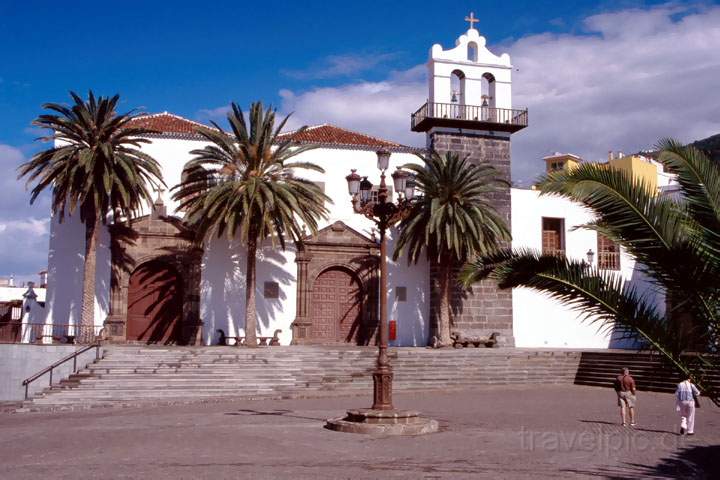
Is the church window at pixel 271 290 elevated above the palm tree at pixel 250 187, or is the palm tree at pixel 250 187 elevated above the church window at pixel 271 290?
the palm tree at pixel 250 187

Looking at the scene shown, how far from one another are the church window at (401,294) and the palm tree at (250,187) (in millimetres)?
4841

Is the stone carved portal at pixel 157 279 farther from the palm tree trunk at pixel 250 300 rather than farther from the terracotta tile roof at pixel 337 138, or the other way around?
the terracotta tile roof at pixel 337 138

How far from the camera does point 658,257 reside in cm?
729

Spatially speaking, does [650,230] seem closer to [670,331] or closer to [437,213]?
[670,331]

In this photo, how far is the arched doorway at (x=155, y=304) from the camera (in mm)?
27703

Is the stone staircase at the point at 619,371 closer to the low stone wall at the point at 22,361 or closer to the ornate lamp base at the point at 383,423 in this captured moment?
the ornate lamp base at the point at 383,423

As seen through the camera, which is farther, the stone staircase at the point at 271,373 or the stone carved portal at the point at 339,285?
the stone carved portal at the point at 339,285

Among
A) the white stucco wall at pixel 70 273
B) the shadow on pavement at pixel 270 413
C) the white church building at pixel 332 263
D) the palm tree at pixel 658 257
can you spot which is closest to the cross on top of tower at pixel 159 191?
the white church building at pixel 332 263

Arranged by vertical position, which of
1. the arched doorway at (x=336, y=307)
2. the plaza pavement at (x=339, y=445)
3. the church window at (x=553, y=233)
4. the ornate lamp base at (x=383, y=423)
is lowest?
the plaza pavement at (x=339, y=445)

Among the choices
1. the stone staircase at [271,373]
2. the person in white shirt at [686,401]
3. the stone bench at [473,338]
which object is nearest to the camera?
the person in white shirt at [686,401]

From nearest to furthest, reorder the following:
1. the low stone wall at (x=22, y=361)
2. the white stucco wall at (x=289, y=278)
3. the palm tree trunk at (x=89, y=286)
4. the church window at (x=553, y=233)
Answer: the low stone wall at (x=22, y=361), the palm tree trunk at (x=89, y=286), the white stucco wall at (x=289, y=278), the church window at (x=553, y=233)

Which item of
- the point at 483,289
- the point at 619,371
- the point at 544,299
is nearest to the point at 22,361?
the point at 483,289

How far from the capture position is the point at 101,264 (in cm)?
2709

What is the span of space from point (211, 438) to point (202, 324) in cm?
1529
